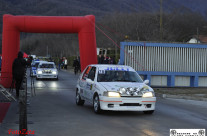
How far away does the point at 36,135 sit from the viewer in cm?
845

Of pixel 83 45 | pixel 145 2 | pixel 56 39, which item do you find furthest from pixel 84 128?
pixel 145 2

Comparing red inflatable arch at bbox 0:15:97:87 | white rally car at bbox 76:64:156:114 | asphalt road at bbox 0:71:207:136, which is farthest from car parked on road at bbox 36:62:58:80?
white rally car at bbox 76:64:156:114

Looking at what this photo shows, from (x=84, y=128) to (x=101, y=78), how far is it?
3.62 metres

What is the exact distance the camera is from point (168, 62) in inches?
976

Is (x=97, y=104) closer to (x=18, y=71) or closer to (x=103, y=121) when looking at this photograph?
(x=103, y=121)

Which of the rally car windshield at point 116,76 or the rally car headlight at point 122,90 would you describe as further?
the rally car windshield at point 116,76

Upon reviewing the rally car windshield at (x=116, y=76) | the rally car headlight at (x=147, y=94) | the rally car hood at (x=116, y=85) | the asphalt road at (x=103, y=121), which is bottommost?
the asphalt road at (x=103, y=121)

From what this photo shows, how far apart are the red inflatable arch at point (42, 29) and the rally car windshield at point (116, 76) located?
31.3ft

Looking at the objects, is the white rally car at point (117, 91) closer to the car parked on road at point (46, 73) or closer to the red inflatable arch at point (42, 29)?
the red inflatable arch at point (42, 29)

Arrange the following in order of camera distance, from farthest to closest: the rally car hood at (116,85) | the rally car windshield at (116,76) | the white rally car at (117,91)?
the rally car windshield at (116,76), the rally car hood at (116,85), the white rally car at (117,91)

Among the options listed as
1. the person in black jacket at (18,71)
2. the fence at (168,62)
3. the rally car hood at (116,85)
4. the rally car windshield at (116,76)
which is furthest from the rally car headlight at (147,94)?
the fence at (168,62)

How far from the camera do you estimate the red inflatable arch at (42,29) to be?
21.9 m

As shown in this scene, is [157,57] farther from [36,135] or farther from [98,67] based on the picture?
[36,135]

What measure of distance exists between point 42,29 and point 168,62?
319 inches
